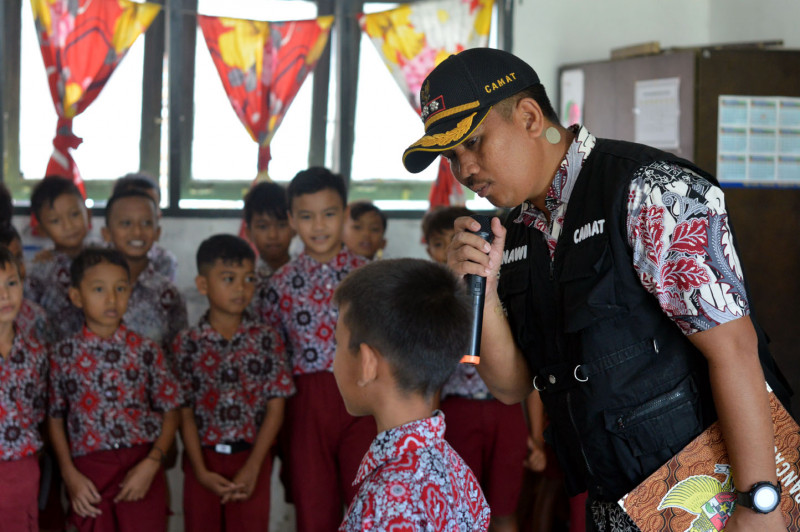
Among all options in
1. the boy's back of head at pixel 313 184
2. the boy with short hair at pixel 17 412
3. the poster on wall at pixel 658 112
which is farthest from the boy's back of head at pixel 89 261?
the poster on wall at pixel 658 112

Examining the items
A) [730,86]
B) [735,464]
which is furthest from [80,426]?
[730,86]

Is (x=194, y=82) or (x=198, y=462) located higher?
(x=194, y=82)

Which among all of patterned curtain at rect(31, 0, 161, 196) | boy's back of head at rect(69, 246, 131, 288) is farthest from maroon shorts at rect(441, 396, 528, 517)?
patterned curtain at rect(31, 0, 161, 196)

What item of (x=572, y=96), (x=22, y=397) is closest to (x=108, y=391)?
(x=22, y=397)

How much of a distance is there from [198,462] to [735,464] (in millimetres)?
2026

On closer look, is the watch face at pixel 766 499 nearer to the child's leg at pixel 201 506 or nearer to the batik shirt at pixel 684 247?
the batik shirt at pixel 684 247

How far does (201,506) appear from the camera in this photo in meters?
2.83

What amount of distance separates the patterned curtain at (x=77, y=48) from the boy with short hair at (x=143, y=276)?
2.16ft

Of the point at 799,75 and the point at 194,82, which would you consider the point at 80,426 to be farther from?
the point at 799,75

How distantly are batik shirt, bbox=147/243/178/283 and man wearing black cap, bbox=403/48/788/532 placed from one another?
2620mm

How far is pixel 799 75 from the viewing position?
3799 mm

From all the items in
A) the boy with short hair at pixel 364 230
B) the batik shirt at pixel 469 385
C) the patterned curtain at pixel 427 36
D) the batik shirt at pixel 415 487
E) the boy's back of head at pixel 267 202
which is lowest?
the batik shirt at pixel 469 385

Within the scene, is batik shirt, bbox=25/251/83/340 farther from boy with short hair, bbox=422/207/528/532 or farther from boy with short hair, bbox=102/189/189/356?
boy with short hair, bbox=422/207/528/532

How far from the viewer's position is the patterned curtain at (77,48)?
4023mm
